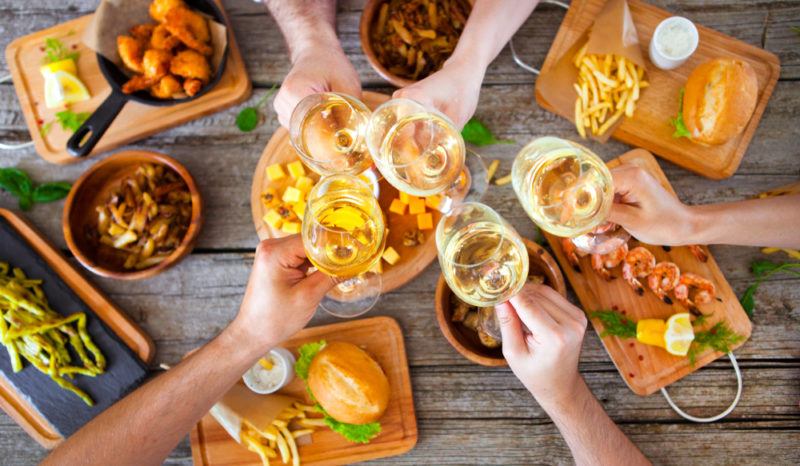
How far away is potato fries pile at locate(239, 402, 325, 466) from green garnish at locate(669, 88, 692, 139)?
2.04 meters

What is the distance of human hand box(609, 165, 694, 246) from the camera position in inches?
74.0

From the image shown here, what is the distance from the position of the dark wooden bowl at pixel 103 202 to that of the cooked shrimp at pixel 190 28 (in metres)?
0.53

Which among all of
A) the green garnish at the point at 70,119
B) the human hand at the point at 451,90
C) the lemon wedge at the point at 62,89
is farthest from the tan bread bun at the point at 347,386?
the lemon wedge at the point at 62,89

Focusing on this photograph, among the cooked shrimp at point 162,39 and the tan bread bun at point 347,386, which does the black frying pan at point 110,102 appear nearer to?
the cooked shrimp at point 162,39

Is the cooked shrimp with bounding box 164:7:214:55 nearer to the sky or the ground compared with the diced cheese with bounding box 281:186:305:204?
nearer to the sky

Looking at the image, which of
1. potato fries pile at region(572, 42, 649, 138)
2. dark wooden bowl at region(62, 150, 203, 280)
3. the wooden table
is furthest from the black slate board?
potato fries pile at region(572, 42, 649, 138)

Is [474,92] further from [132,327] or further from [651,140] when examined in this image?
[132,327]

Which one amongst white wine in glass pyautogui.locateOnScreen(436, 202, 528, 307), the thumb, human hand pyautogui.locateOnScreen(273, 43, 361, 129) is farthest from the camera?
human hand pyautogui.locateOnScreen(273, 43, 361, 129)

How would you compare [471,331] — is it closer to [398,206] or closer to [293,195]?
[398,206]

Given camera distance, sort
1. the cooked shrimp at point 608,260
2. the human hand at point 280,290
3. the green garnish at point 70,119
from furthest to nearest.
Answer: the green garnish at point 70,119 < the cooked shrimp at point 608,260 < the human hand at point 280,290

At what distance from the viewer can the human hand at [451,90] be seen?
77.1 inches

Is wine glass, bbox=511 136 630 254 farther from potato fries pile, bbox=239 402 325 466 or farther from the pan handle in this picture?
the pan handle

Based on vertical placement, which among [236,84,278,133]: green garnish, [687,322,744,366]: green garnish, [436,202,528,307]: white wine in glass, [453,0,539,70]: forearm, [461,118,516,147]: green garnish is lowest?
[687,322,744,366]: green garnish

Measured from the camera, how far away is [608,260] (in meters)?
2.41
